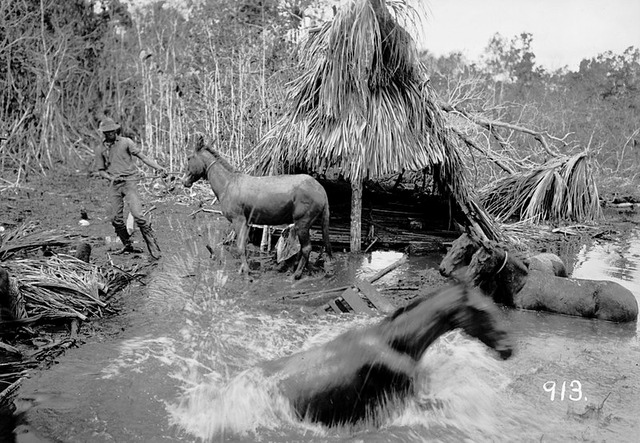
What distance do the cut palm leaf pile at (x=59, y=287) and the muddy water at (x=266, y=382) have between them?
0.43 metres

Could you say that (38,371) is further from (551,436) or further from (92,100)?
(92,100)

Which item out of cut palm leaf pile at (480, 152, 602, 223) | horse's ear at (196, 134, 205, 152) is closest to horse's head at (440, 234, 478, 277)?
horse's ear at (196, 134, 205, 152)

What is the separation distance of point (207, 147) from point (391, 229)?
13.7ft

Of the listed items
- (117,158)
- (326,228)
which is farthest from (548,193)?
(117,158)

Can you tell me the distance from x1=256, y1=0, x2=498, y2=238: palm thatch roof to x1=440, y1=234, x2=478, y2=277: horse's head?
83.3 inches

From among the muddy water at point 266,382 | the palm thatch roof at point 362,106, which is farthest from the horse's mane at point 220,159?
the muddy water at point 266,382

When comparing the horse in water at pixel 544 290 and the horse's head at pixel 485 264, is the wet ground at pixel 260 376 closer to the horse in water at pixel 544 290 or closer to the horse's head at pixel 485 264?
the horse in water at pixel 544 290

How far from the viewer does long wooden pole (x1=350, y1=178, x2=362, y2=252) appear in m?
9.96

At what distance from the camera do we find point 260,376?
4.46 m

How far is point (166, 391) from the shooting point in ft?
15.6

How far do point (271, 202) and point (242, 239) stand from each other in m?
0.71

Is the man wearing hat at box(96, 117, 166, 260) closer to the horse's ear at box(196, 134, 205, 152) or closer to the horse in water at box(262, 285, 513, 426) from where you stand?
the horse's ear at box(196, 134, 205, 152)

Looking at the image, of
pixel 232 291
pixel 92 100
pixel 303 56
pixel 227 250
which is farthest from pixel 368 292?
pixel 92 100

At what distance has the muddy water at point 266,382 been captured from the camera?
424cm
